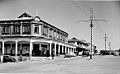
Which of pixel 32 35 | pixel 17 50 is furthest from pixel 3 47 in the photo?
pixel 32 35

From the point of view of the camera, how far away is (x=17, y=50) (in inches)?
1542

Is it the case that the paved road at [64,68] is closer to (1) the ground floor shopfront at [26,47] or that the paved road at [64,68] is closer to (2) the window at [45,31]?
(1) the ground floor shopfront at [26,47]

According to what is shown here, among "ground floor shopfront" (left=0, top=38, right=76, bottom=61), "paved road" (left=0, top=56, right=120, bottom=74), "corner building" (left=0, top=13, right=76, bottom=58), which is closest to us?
"paved road" (left=0, top=56, right=120, bottom=74)

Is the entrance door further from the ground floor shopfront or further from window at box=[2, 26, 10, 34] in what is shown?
window at box=[2, 26, 10, 34]

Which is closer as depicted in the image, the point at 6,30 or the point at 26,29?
the point at 26,29

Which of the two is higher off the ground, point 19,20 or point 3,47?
point 19,20

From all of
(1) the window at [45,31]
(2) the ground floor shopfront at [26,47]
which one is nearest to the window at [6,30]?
(2) the ground floor shopfront at [26,47]

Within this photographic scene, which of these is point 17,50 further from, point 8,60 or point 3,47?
point 8,60

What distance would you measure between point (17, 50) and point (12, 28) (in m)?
4.10

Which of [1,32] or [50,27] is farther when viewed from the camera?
[50,27]

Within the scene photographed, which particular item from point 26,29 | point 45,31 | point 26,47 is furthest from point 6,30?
point 45,31

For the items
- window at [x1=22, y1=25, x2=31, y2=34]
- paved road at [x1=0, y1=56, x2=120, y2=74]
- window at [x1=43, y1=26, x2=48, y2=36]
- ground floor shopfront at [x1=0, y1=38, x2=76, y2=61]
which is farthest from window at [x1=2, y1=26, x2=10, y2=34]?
paved road at [x1=0, y1=56, x2=120, y2=74]

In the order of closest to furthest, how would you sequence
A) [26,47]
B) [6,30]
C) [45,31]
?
[26,47]
[6,30]
[45,31]

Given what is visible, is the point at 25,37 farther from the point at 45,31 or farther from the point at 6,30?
the point at 45,31
